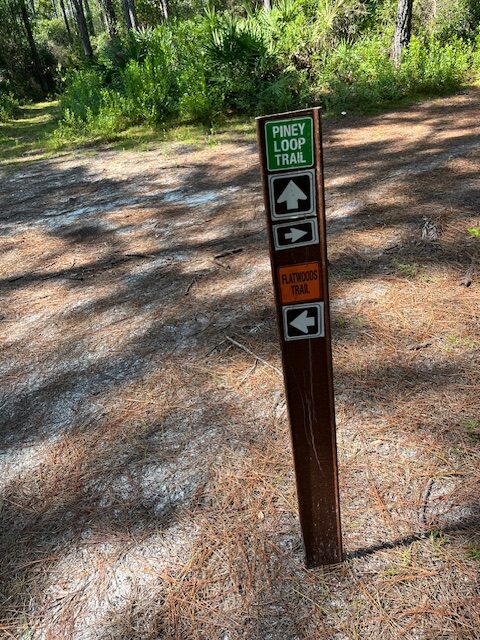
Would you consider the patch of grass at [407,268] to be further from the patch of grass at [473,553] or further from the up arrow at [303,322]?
the up arrow at [303,322]

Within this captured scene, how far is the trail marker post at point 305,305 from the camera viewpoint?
120 centimetres

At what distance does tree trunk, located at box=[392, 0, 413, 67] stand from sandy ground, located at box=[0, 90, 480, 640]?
6.16 m

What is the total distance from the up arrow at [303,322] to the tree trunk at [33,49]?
74.0 ft

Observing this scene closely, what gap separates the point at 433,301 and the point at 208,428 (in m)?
1.69

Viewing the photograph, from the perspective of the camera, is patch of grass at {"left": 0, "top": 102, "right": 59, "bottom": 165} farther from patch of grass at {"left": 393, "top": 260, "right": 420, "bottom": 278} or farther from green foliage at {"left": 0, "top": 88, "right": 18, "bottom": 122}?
patch of grass at {"left": 393, "top": 260, "right": 420, "bottom": 278}

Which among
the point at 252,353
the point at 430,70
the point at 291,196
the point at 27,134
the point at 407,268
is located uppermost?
the point at 291,196

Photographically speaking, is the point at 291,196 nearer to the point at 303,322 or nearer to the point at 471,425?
the point at 303,322

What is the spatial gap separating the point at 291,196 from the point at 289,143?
0.13 meters

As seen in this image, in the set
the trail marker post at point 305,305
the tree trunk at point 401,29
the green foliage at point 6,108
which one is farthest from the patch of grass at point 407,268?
the green foliage at point 6,108

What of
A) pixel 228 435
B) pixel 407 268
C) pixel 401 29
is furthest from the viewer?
pixel 401 29

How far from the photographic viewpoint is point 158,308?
3576 mm

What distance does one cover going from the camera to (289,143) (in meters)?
1.20

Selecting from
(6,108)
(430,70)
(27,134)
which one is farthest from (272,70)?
(6,108)

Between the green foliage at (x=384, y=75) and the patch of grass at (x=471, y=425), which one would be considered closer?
the patch of grass at (x=471, y=425)
